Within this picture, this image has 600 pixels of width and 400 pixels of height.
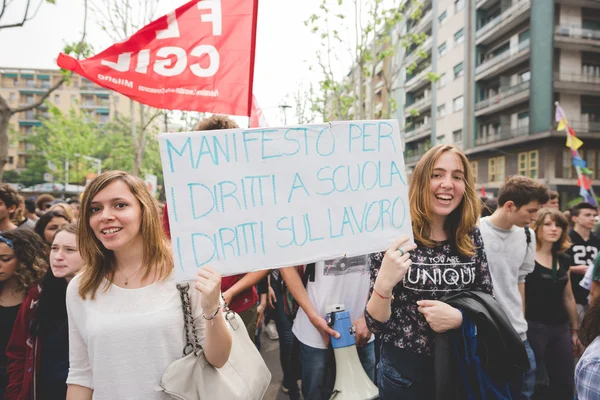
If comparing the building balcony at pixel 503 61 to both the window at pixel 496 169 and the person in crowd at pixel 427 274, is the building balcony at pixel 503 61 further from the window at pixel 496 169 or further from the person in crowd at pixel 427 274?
the person in crowd at pixel 427 274

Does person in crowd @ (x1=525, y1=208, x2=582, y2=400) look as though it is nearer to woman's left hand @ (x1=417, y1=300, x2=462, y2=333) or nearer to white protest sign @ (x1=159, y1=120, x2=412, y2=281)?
woman's left hand @ (x1=417, y1=300, x2=462, y2=333)

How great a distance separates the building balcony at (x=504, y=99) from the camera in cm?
2619

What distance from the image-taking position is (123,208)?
179 centimetres

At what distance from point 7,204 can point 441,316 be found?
14.1 ft

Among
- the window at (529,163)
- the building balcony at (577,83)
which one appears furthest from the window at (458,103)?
the building balcony at (577,83)

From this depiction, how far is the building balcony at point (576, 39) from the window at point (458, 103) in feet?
27.1

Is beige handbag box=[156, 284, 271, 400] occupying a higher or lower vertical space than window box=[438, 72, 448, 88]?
lower

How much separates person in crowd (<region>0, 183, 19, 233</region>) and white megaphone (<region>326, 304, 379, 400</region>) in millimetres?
3454

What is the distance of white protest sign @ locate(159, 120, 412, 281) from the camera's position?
63.9 inches

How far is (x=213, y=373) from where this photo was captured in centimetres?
164

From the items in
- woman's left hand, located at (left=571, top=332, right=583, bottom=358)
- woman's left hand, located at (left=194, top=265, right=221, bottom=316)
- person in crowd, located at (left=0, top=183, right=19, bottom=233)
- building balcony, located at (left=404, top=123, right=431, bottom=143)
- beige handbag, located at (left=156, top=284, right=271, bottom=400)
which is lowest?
woman's left hand, located at (left=571, top=332, right=583, bottom=358)

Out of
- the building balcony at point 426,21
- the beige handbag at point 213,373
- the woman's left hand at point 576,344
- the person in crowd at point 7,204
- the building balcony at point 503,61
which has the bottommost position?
the woman's left hand at point 576,344

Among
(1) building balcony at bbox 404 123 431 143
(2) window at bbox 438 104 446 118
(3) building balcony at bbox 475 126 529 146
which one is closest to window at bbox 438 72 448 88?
(2) window at bbox 438 104 446 118

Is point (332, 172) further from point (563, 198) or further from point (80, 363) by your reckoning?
point (563, 198)
